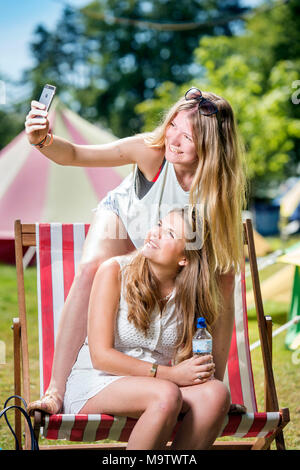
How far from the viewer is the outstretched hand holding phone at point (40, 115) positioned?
2.26 metres

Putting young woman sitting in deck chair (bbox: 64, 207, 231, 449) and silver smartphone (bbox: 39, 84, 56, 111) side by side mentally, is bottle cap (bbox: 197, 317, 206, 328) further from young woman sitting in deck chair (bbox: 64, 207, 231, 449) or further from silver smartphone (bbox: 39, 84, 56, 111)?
silver smartphone (bbox: 39, 84, 56, 111)

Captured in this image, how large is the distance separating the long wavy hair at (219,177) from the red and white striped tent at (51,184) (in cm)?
533

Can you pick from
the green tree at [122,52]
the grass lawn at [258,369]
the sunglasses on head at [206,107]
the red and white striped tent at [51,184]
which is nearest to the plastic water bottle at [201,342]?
the sunglasses on head at [206,107]

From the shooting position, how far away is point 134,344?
2340mm

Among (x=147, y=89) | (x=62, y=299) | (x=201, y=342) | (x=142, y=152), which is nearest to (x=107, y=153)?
(x=142, y=152)

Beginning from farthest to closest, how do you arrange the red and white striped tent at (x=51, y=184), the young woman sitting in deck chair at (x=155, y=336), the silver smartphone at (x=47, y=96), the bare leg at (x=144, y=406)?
the red and white striped tent at (x=51, y=184) → the silver smartphone at (x=47, y=96) → the young woman sitting in deck chair at (x=155, y=336) → the bare leg at (x=144, y=406)

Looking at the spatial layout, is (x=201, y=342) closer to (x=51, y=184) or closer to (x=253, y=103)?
(x=51, y=184)

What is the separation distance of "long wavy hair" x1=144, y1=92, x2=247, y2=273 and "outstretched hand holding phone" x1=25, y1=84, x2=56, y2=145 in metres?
0.49

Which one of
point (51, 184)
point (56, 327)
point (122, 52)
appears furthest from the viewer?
point (122, 52)

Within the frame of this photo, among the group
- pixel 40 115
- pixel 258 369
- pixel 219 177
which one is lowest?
pixel 258 369

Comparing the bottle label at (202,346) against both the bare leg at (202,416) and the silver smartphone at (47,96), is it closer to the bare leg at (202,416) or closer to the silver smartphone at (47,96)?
the bare leg at (202,416)

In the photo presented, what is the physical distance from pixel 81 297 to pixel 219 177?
737 millimetres

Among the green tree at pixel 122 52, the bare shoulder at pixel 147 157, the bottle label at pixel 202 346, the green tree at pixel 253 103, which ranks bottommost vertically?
the bottle label at pixel 202 346

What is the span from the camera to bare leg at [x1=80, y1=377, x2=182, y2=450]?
2.02 meters
